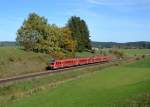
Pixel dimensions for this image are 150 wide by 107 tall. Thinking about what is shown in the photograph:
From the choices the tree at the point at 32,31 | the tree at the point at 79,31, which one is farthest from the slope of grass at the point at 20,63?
the tree at the point at 79,31

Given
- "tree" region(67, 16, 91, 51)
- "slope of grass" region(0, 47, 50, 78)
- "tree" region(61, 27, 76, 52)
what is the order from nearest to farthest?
"slope of grass" region(0, 47, 50, 78) < "tree" region(61, 27, 76, 52) < "tree" region(67, 16, 91, 51)

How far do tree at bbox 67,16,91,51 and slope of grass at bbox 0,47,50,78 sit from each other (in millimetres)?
42475

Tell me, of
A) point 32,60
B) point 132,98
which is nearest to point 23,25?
point 32,60

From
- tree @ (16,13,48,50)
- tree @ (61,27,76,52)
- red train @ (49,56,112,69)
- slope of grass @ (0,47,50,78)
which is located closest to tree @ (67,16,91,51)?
red train @ (49,56,112,69)

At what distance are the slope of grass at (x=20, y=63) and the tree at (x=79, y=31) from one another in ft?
139

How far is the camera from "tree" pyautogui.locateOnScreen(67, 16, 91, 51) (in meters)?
126

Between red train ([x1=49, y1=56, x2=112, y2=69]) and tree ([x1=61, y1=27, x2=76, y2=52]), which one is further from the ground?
tree ([x1=61, y1=27, x2=76, y2=52])

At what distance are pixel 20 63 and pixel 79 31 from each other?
59418 millimetres

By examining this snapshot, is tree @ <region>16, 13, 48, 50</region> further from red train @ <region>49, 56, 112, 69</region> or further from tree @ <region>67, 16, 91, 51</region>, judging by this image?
tree @ <region>67, 16, 91, 51</region>

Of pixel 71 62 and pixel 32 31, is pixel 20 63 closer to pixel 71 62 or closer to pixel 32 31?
pixel 71 62

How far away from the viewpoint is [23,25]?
283 ft

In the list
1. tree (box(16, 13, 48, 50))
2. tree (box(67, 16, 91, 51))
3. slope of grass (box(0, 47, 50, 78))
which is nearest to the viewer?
slope of grass (box(0, 47, 50, 78))

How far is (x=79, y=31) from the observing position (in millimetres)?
127250

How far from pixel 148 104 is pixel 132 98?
354 cm
